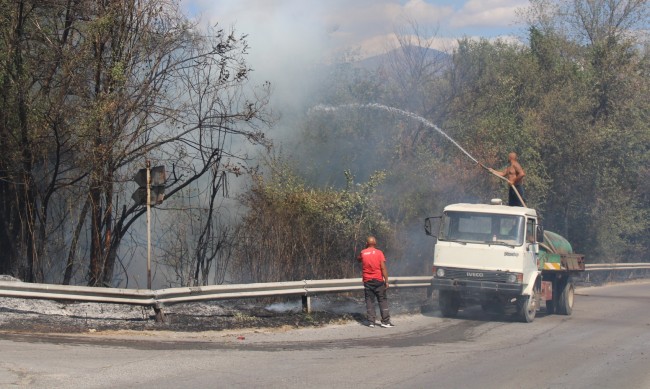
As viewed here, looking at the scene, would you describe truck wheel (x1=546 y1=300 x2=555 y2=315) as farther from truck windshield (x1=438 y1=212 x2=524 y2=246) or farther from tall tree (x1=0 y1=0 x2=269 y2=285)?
tall tree (x1=0 y1=0 x2=269 y2=285)

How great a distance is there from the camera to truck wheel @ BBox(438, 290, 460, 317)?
1587cm

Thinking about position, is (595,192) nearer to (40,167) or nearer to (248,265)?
(248,265)

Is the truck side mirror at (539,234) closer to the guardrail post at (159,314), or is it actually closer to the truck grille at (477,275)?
the truck grille at (477,275)

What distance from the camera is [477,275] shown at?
49.3ft

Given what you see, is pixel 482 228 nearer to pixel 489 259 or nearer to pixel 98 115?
pixel 489 259

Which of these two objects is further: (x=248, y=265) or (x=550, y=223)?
(x=550, y=223)

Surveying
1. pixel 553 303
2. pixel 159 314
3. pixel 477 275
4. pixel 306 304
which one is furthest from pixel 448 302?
pixel 159 314

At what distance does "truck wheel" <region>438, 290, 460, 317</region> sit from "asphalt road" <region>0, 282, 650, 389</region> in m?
1.36

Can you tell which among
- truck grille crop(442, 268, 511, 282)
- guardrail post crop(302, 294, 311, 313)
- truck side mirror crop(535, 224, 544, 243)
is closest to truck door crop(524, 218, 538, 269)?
truck side mirror crop(535, 224, 544, 243)

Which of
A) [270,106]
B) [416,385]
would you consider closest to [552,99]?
[270,106]

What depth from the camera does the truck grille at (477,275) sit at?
14930 mm

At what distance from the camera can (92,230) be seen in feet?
51.0

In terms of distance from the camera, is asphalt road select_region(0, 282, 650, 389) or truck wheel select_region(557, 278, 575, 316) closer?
asphalt road select_region(0, 282, 650, 389)

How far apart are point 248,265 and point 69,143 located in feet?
15.2
